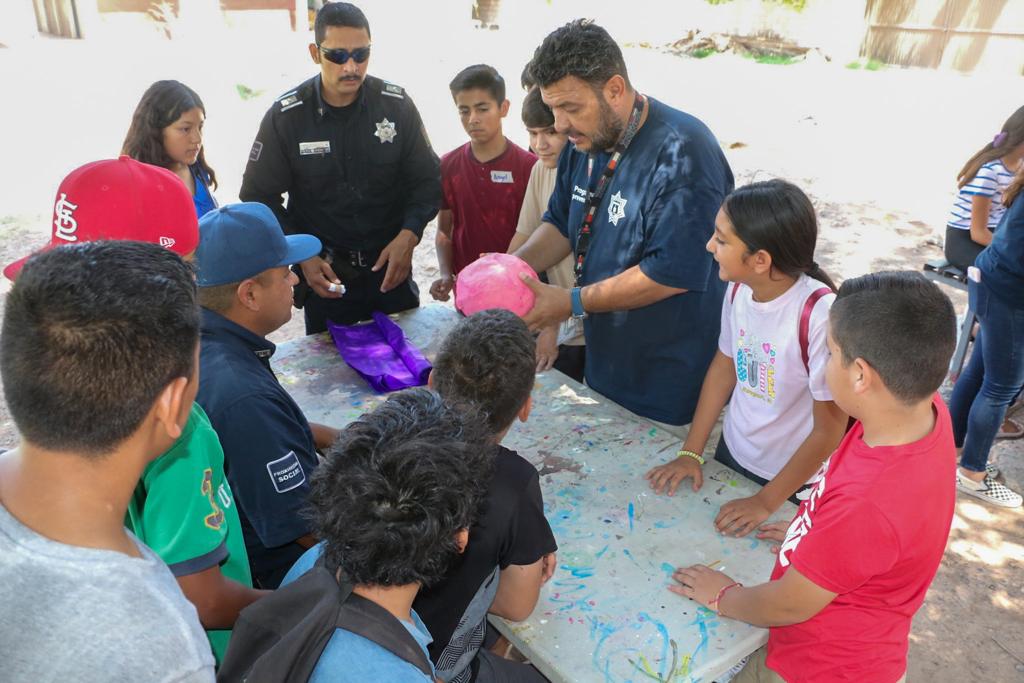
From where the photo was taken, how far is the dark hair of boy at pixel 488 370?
71.2 inches

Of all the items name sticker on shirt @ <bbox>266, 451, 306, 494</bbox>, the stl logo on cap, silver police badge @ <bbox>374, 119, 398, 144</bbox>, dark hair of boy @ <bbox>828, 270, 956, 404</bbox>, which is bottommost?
name sticker on shirt @ <bbox>266, 451, 306, 494</bbox>

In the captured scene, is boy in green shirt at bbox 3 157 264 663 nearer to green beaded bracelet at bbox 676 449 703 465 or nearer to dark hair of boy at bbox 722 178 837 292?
green beaded bracelet at bbox 676 449 703 465

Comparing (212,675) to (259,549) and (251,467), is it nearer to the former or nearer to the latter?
(251,467)

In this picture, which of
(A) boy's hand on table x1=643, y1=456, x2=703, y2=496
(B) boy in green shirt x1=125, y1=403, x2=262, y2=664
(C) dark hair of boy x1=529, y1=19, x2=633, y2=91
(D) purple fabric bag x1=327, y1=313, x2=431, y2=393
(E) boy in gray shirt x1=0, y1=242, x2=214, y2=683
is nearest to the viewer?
(E) boy in gray shirt x1=0, y1=242, x2=214, y2=683

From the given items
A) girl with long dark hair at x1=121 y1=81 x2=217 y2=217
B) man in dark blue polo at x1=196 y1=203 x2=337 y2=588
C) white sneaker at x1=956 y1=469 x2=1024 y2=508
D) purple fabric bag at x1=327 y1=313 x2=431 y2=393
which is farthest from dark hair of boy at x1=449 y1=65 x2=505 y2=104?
white sneaker at x1=956 y1=469 x2=1024 y2=508

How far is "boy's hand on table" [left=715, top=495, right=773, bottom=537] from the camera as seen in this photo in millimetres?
2121

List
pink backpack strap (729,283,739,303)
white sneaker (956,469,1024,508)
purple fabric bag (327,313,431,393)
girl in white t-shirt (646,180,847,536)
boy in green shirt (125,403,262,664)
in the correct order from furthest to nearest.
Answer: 1. white sneaker (956,469,1024,508)
2. purple fabric bag (327,313,431,393)
3. pink backpack strap (729,283,739,303)
4. girl in white t-shirt (646,180,847,536)
5. boy in green shirt (125,403,262,664)

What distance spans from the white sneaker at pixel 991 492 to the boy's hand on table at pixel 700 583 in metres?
2.88

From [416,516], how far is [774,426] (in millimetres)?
1570

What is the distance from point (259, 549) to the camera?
2.00m

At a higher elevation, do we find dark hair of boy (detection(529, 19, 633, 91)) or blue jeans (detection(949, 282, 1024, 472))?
dark hair of boy (detection(529, 19, 633, 91))

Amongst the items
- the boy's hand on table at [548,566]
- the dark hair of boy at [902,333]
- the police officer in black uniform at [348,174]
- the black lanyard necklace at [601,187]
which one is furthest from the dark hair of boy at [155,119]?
→ the dark hair of boy at [902,333]

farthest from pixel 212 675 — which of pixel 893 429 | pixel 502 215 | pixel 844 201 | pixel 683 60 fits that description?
pixel 683 60

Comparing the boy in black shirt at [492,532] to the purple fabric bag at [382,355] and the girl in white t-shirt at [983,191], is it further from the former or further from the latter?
the girl in white t-shirt at [983,191]
